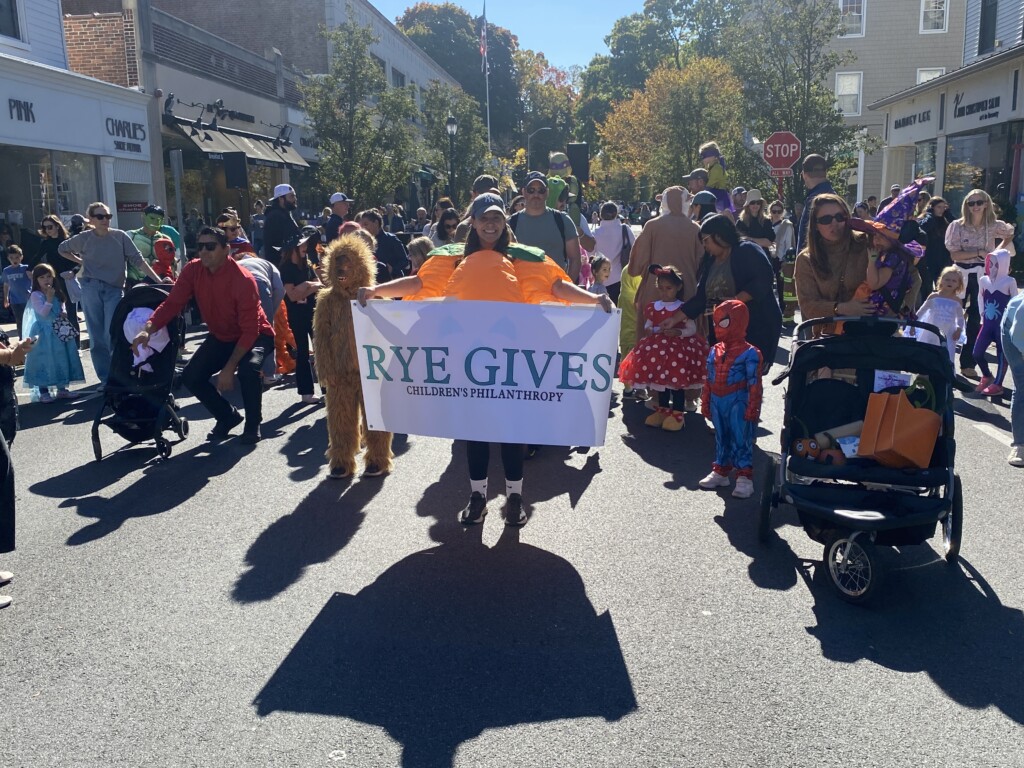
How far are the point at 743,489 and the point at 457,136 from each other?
1595 inches

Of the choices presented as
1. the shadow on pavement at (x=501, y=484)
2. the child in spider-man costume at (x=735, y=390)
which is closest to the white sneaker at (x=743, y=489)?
the child in spider-man costume at (x=735, y=390)

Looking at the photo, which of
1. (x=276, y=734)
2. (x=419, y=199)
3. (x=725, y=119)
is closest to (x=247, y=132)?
(x=725, y=119)

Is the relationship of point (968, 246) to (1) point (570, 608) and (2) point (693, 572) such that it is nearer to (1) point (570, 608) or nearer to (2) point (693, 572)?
(2) point (693, 572)

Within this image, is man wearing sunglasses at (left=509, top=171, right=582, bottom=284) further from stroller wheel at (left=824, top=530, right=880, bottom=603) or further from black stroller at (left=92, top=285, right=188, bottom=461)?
stroller wheel at (left=824, top=530, right=880, bottom=603)

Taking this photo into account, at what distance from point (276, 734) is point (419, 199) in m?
50.7

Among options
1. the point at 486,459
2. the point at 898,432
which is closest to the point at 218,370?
the point at 486,459

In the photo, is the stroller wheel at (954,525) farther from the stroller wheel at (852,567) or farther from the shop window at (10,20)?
the shop window at (10,20)

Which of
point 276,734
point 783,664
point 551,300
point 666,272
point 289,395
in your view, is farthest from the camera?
point 289,395

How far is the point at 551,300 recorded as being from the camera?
236 inches

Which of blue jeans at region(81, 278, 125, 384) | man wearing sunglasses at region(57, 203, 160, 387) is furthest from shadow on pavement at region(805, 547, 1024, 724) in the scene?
blue jeans at region(81, 278, 125, 384)

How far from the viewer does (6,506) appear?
5.19m

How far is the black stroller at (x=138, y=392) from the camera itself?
8.11 meters

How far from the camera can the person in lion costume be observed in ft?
24.2

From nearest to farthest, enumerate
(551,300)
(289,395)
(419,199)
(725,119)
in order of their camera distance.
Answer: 1. (551,300)
2. (289,395)
3. (725,119)
4. (419,199)
